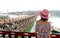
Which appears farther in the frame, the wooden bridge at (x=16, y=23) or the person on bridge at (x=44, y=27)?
the wooden bridge at (x=16, y=23)

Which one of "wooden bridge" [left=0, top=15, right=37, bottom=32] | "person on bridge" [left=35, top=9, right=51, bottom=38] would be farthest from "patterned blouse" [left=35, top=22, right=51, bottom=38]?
"wooden bridge" [left=0, top=15, right=37, bottom=32]

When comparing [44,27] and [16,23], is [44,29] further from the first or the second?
[16,23]

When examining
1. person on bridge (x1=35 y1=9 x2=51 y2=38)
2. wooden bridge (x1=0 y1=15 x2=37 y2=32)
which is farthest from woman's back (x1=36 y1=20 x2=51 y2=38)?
wooden bridge (x1=0 y1=15 x2=37 y2=32)

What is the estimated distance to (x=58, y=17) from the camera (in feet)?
12.8

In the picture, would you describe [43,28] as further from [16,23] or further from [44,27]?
[16,23]

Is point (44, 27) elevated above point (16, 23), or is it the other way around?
point (44, 27)

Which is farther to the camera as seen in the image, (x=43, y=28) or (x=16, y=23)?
(x=16, y=23)

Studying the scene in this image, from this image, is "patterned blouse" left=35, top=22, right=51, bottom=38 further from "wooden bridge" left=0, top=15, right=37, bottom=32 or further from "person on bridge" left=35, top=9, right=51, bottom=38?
"wooden bridge" left=0, top=15, right=37, bottom=32

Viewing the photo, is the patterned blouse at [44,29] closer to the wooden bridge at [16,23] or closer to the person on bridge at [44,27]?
the person on bridge at [44,27]

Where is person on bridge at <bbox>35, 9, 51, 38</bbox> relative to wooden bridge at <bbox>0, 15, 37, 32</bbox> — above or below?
above

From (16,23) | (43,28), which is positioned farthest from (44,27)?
(16,23)

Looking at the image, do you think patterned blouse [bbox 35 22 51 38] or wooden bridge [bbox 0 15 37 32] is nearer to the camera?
patterned blouse [bbox 35 22 51 38]

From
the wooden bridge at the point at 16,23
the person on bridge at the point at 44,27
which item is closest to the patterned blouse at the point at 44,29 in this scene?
the person on bridge at the point at 44,27
